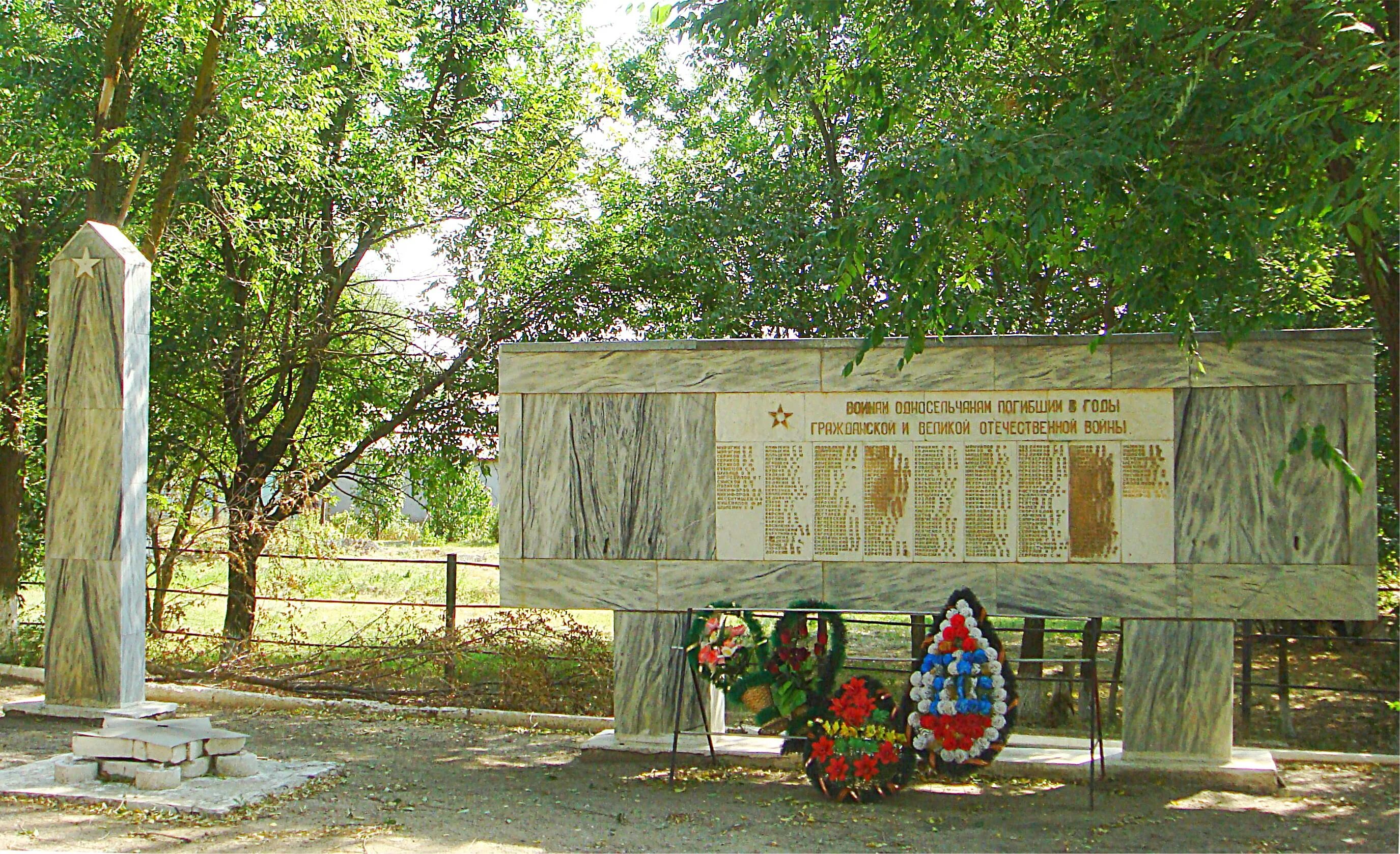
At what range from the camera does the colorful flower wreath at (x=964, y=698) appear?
22.8ft

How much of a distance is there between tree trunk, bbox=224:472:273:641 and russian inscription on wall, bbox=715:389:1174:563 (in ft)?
19.1

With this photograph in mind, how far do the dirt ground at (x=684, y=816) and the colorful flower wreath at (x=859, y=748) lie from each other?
13 centimetres

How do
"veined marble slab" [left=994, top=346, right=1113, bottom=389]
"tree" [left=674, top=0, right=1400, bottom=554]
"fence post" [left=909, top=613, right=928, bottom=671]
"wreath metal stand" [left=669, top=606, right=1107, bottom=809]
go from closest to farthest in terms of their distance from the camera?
1. "tree" [left=674, top=0, right=1400, bottom=554]
2. "wreath metal stand" [left=669, top=606, right=1107, bottom=809]
3. "veined marble slab" [left=994, top=346, right=1113, bottom=389]
4. "fence post" [left=909, top=613, right=928, bottom=671]

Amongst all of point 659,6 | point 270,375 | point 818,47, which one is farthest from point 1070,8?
point 270,375

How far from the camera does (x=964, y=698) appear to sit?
700 centimetres

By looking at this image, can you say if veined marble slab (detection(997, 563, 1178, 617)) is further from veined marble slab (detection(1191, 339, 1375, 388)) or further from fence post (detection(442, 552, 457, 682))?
fence post (detection(442, 552, 457, 682))

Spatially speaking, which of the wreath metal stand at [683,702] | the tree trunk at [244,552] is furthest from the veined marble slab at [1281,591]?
the tree trunk at [244,552]

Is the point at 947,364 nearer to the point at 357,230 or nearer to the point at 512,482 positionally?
the point at 512,482

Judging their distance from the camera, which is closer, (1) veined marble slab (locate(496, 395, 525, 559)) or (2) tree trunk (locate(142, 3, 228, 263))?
(1) veined marble slab (locate(496, 395, 525, 559))

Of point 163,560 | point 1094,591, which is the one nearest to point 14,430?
point 163,560

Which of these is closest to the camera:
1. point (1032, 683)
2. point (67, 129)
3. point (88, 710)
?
point (88, 710)

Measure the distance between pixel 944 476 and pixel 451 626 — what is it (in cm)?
539

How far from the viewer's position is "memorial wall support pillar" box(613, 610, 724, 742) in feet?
27.3

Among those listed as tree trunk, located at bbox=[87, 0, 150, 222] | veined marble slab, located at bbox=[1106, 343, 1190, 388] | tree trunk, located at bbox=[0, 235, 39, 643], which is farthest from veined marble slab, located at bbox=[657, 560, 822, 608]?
tree trunk, located at bbox=[0, 235, 39, 643]
